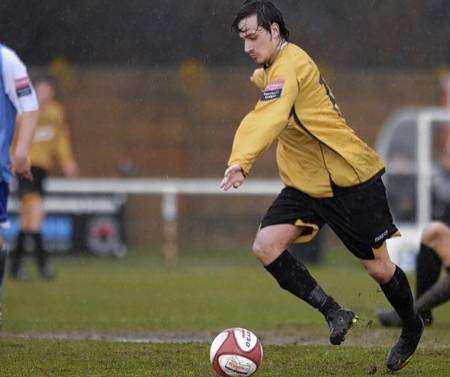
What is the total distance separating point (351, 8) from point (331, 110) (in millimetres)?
5549

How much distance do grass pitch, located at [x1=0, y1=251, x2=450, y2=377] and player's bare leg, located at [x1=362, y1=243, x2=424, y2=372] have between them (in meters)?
0.09

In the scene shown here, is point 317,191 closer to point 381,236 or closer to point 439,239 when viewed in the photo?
point 381,236

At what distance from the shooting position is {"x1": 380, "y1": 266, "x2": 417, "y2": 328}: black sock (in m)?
7.06

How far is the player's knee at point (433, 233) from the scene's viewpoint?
30.1 feet

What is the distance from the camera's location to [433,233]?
920 centimetres

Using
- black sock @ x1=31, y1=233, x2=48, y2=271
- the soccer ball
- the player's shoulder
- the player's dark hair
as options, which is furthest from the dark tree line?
the soccer ball

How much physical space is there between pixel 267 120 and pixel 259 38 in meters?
0.60

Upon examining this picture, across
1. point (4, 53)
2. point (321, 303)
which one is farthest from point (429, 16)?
point (321, 303)

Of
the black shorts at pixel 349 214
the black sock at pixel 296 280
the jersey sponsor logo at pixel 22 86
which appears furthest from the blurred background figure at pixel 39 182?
the black sock at pixel 296 280

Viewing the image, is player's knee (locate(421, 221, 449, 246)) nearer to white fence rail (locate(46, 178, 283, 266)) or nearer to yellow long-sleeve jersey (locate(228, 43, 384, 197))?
yellow long-sleeve jersey (locate(228, 43, 384, 197))

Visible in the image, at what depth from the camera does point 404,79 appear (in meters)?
19.6

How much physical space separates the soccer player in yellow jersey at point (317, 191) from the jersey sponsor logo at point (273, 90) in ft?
0.22

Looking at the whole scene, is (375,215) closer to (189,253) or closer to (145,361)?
(145,361)

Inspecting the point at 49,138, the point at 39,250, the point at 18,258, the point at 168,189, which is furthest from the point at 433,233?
the point at 168,189
